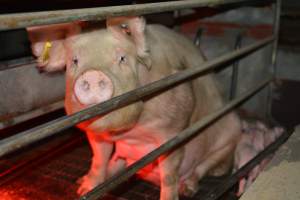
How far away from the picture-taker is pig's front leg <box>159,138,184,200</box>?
2.70m

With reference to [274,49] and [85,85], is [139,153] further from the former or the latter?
[274,49]

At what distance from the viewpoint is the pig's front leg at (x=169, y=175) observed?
2.70 m

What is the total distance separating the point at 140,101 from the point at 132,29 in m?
0.40

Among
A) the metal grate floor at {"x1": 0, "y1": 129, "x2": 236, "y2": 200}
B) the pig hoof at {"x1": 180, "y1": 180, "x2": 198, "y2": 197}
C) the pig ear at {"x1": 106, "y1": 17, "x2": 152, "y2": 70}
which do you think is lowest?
the pig hoof at {"x1": 180, "y1": 180, "x2": 198, "y2": 197}

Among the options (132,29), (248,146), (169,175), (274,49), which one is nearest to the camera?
(132,29)

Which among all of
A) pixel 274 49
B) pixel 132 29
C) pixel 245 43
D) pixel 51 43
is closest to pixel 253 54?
pixel 245 43

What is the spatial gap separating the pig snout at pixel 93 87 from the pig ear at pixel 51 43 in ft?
1.11

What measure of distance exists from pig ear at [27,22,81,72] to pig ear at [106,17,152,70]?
0.19 meters

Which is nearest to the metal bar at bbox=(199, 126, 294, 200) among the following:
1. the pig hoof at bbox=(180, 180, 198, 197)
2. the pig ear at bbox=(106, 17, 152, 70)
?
the pig hoof at bbox=(180, 180, 198, 197)

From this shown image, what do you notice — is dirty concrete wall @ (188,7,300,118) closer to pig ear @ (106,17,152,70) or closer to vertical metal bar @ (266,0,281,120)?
vertical metal bar @ (266,0,281,120)

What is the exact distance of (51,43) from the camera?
2.33 m

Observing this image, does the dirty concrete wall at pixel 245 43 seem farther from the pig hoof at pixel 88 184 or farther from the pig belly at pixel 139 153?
the pig hoof at pixel 88 184

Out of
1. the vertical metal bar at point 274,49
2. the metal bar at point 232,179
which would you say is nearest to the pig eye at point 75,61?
the metal bar at point 232,179

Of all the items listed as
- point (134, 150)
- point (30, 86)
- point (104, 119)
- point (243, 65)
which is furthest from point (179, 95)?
point (243, 65)
